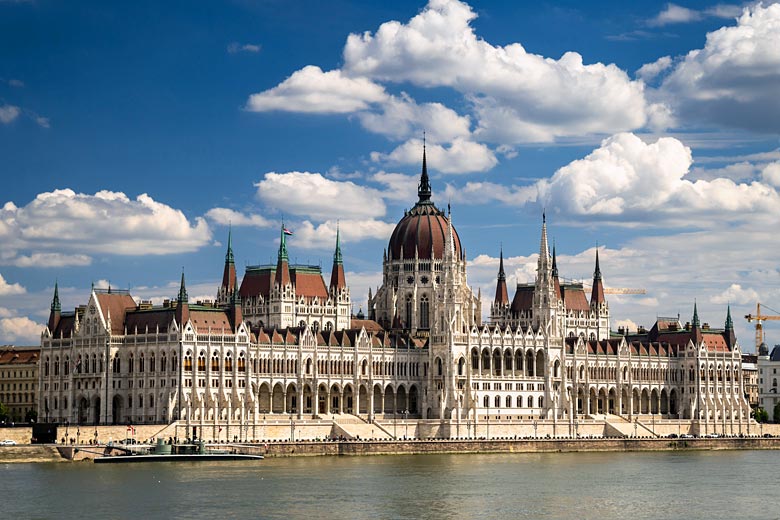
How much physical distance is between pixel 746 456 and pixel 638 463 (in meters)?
21.2

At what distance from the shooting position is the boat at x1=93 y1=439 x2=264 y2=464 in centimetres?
13400

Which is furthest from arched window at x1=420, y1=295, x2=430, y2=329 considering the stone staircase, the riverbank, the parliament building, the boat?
the boat

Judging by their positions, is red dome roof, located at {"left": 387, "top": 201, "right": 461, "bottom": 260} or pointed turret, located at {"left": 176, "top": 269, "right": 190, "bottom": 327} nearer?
pointed turret, located at {"left": 176, "top": 269, "right": 190, "bottom": 327}

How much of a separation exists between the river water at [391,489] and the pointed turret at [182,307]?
21.1 metres

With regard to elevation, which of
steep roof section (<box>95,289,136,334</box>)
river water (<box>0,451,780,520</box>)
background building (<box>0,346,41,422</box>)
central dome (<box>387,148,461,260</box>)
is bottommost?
river water (<box>0,451,780,520</box>)

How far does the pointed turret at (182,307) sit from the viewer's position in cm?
15734

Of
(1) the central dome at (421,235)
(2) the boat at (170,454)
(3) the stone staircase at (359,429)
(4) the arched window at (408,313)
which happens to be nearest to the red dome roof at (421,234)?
(1) the central dome at (421,235)

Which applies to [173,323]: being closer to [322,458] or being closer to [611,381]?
[322,458]

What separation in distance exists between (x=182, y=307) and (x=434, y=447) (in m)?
27.7

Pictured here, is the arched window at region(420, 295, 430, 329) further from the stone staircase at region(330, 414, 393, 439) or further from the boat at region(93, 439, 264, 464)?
the boat at region(93, 439, 264, 464)

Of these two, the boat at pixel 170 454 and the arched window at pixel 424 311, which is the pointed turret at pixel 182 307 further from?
the arched window at pixel 424 311

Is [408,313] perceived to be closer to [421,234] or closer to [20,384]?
[421,234]

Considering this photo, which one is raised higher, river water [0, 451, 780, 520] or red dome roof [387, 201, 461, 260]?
red dome roof [387, 201, 461, 260]

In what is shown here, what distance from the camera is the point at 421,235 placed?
196125 millimetres
